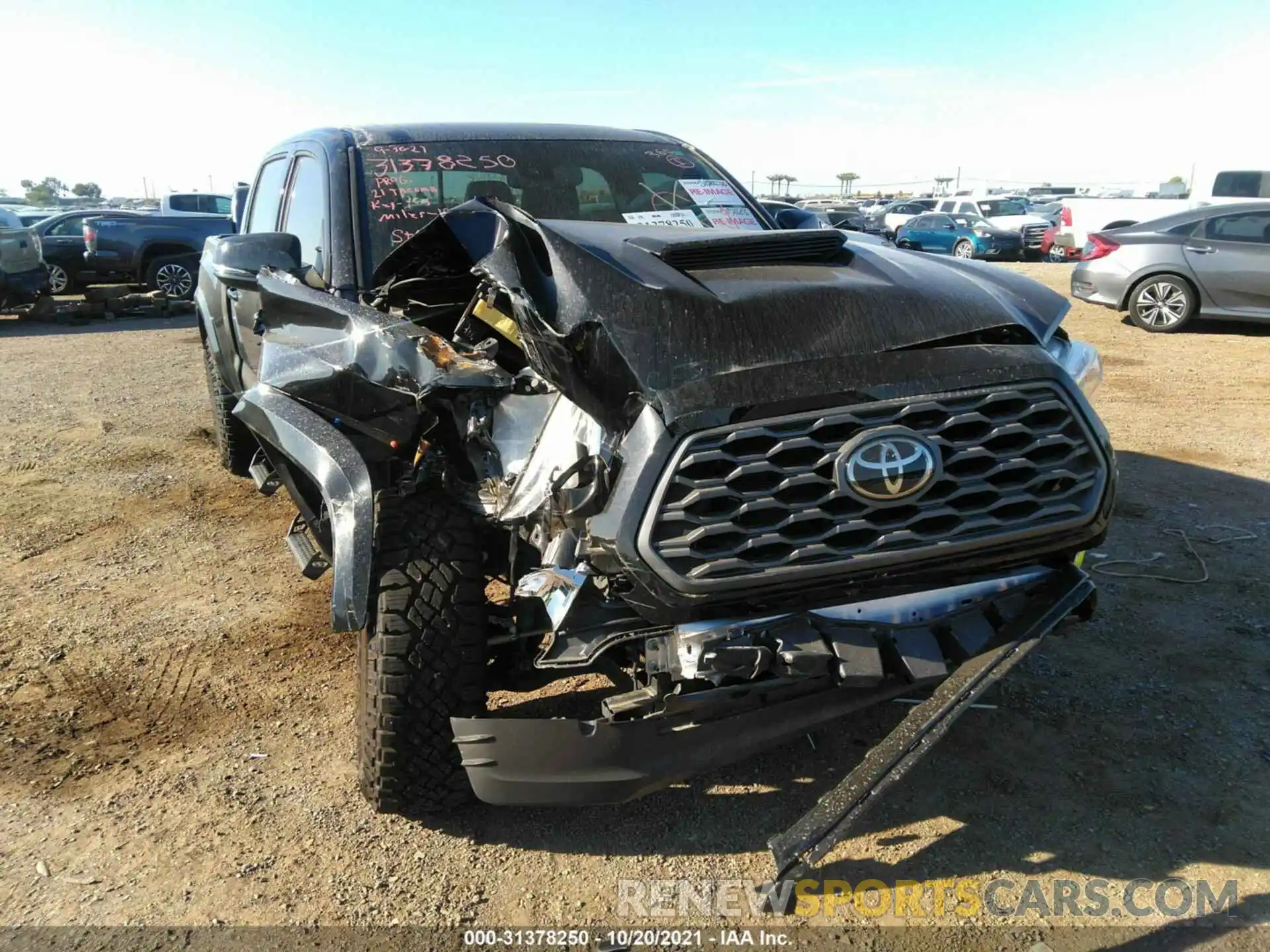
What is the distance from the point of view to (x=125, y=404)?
7.62m

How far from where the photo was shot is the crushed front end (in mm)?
2008

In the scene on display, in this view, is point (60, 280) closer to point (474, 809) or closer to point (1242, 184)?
point (474, 809)

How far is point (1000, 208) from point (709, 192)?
24.1m

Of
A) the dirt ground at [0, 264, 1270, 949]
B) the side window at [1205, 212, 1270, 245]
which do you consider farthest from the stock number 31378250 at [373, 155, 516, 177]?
the side window at [1205, 212, 1270, 245]

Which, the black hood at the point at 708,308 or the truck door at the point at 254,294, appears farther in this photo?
the truck door at the point at 254,294

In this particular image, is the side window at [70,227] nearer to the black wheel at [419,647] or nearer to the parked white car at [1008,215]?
the black wheel at [419,647]

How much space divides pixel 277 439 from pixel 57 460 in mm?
4306

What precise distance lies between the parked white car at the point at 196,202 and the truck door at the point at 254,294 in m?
15.2

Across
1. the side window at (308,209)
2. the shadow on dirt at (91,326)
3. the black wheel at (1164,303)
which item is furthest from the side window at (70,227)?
the black wheel at (1164,303)

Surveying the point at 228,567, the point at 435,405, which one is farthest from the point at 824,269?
the point at 228,567

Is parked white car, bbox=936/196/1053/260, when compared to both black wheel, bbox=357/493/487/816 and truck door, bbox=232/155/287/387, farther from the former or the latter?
black wheel, bbox=357/493/487/816

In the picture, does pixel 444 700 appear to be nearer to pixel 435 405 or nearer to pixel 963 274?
pixel 435 405

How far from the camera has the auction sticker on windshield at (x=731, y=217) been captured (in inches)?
148

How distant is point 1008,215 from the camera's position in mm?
24656
